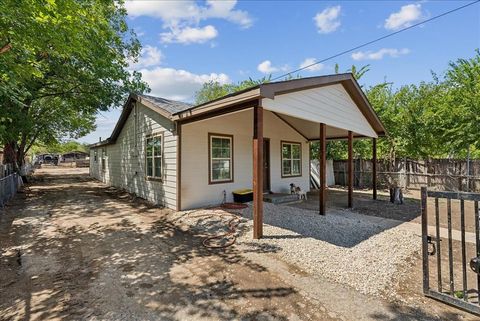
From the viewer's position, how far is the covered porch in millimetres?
4977

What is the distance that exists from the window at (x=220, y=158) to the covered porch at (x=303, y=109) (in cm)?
155

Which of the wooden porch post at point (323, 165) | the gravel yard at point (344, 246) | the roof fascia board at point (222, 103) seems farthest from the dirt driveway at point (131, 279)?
the wooden porch post at point (323, 165)

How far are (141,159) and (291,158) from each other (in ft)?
21.1

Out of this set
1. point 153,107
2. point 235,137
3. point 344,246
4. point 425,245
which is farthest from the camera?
point 235,137

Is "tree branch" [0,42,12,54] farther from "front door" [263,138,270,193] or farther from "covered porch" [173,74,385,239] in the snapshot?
"front door" [263,138,270,193]

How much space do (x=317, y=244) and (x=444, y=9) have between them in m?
8.36

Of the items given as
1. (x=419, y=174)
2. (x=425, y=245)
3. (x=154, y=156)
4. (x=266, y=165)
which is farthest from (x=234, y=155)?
(x=419, y=174)

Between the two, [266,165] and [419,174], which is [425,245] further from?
[419,174]

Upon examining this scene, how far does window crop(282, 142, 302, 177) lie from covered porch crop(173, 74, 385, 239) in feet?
4.19

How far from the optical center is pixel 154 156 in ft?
29.3

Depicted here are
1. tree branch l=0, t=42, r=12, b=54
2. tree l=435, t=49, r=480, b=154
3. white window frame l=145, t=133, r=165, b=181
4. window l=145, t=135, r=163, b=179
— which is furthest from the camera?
tree l=435, t=49, r=480, b=154

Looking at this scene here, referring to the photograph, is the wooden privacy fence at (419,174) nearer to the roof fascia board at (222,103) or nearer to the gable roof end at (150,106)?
the gable roof end at (150,106)

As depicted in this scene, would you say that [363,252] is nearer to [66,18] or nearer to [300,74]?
[66,18]

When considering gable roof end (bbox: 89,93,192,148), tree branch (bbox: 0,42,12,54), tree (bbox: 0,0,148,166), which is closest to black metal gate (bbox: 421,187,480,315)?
gable roof end (bbox: 89,93,192,148)
